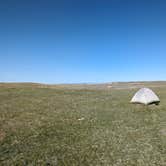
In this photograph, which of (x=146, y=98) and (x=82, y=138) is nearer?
(x=82, y=138)

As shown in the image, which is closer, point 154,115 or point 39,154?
point 39,154

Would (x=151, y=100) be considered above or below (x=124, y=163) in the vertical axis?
above

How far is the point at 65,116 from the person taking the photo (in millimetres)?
18750

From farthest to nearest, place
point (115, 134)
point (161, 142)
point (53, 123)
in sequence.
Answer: point (53, 123) → point (115, 134) → point (161, 142)

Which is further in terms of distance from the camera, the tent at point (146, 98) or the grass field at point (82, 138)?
the tent at point (146, 98)

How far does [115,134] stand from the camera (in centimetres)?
1366

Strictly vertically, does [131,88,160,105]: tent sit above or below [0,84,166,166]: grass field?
above

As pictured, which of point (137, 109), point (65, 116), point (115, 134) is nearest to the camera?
point (115, 134)

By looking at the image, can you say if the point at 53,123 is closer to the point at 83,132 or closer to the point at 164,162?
the point at 83,132

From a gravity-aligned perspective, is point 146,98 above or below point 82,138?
above

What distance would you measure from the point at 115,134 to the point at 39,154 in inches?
249

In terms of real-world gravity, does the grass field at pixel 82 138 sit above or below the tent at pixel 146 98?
below

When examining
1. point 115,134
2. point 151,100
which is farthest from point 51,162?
point 151,100

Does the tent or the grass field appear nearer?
the grass field
